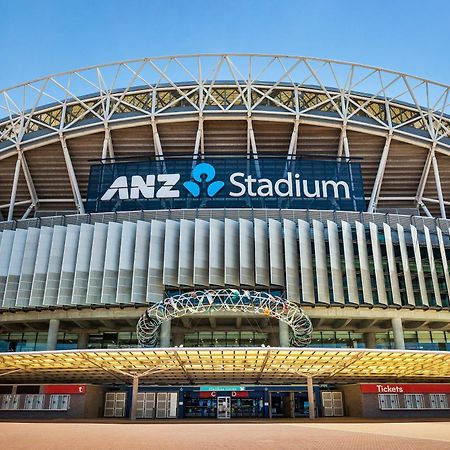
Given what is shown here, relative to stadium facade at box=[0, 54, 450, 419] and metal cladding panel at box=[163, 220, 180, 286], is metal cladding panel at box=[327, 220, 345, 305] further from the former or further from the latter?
metal cladding panel at box=[163, 220, 180, 286]

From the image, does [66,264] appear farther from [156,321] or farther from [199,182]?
[199,182]

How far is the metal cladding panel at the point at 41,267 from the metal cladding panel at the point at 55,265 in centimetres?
56

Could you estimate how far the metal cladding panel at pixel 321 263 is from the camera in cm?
3794

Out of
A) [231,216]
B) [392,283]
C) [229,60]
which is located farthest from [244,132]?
[392,283]

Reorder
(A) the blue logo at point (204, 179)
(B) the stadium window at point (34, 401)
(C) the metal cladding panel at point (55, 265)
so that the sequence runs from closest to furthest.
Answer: (B) the stadium window at point (34, 401), (C) the metal cladding panel at point (55, 265), (A) the blue logo at point (204, 179)

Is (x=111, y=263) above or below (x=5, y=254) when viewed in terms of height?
below

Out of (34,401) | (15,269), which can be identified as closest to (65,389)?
(34,401)

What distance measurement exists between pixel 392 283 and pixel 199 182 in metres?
21.7

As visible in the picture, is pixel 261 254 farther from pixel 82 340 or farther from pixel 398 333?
pixel 82 340

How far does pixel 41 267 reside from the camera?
4038cm

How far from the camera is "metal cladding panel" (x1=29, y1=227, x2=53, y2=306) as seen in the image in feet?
129

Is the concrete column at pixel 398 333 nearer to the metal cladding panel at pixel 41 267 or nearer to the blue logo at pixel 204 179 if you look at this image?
the blue logo at pixel 204 179

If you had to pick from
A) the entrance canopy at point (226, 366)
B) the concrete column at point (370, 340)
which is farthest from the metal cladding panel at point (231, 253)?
the concrete column at point (370, 340)

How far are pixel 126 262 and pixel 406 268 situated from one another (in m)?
24.5
